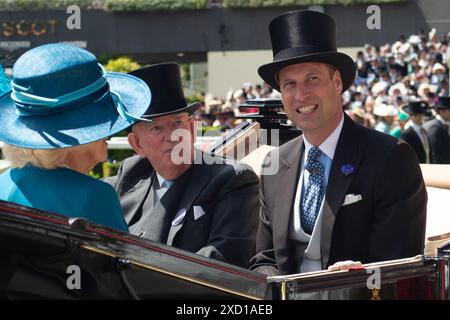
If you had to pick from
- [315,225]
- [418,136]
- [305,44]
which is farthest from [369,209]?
[418,136]

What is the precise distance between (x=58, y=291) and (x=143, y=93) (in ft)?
3.06

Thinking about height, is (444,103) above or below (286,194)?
above

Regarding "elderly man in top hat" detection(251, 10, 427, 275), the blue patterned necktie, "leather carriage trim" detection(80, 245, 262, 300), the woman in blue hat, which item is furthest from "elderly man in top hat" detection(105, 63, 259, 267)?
"leather carriage trim" detection(80, 245, 262, 300)

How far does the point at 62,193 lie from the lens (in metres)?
2.45

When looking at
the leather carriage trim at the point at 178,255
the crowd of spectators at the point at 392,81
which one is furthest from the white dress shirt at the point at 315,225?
the crowd of spectators at the point at 392,81

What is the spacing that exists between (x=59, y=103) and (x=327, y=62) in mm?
1300

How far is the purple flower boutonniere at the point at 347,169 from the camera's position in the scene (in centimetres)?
331

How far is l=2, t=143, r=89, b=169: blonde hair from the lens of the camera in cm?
250

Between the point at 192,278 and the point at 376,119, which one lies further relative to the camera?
the point at 376,119

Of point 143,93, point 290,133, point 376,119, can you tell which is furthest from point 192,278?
point 376,119

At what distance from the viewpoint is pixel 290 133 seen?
4.93 meters

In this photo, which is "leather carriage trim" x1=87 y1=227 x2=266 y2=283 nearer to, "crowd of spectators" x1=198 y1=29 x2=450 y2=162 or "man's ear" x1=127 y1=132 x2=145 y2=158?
"man's ear" x1=127 y1=132 x2=145 y2=158

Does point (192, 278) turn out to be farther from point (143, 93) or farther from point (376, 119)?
point (376, 119)

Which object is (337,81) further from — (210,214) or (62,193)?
(62,193)
